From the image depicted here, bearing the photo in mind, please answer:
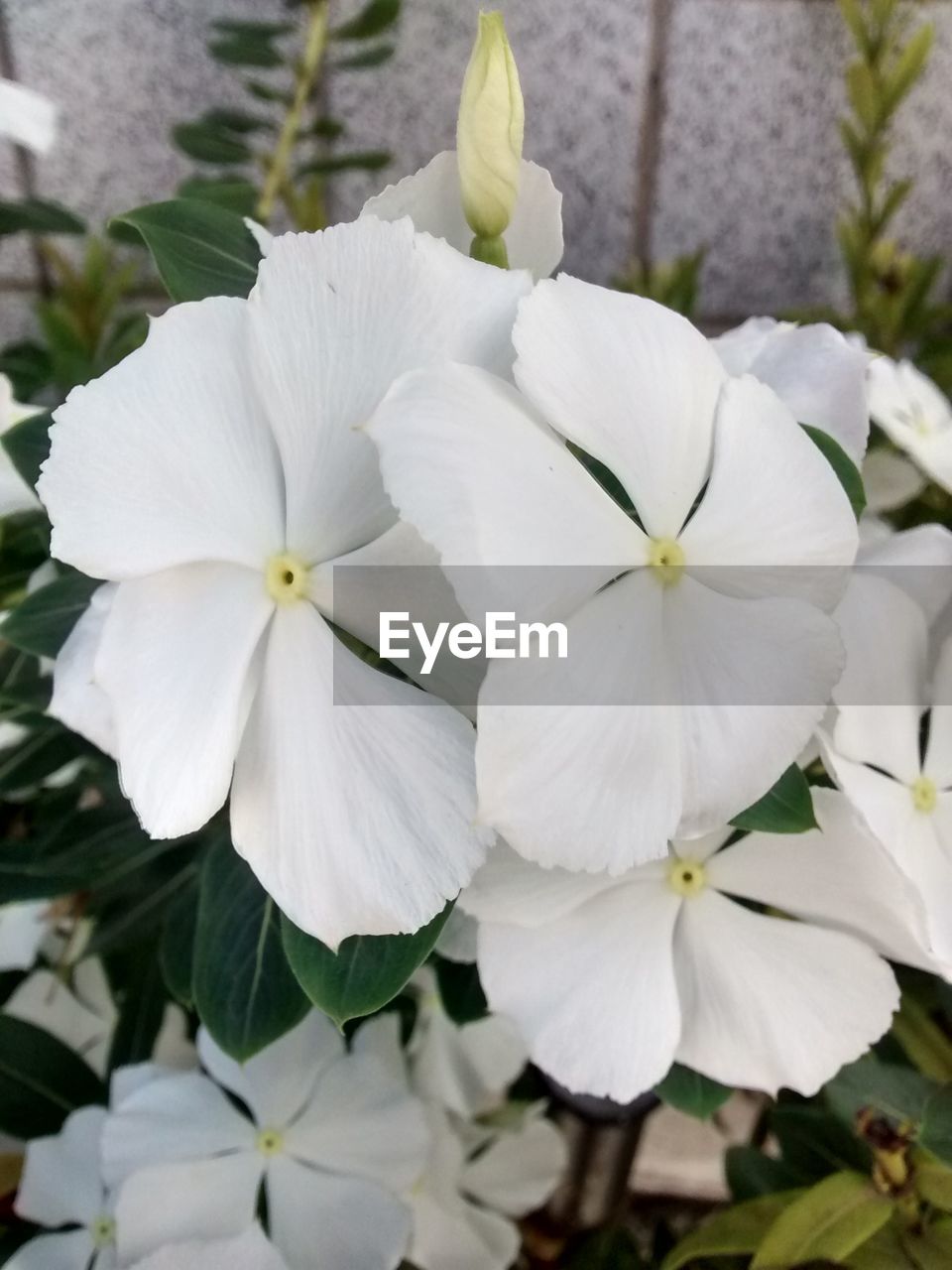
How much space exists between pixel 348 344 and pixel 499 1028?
43 cm

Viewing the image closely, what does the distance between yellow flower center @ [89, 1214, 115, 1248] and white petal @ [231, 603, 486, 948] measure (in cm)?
31

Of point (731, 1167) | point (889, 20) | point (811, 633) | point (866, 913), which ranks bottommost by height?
point (731, 1167)

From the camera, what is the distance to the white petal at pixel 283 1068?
0.48 m

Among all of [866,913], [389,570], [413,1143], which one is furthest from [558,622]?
[413,1143]

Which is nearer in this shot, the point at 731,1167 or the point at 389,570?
the point at 389,570

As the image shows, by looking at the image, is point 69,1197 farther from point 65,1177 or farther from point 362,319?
point 362,319

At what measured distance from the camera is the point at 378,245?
0.84 ft

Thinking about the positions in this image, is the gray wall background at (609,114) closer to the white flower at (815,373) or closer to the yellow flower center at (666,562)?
the white flower at (815,373)

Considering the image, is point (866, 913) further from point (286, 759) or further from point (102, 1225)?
point (102, 1225)

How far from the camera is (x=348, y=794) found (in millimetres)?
262

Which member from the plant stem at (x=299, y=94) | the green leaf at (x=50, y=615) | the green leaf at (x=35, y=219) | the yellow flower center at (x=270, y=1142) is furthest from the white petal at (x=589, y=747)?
the plant stem at (x=299, y=94)

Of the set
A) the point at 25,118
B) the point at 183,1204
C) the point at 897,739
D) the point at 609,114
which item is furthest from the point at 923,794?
the point at 609,114

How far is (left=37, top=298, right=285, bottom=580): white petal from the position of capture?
10.0 inches

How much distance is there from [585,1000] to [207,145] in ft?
2.07
